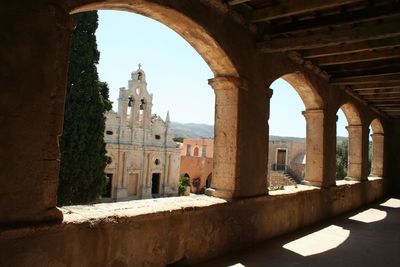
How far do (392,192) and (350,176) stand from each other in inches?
163

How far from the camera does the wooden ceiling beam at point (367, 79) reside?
6555 millimetres

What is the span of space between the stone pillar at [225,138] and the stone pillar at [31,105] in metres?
2.33

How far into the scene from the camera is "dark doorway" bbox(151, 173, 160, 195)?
2658 centimetres

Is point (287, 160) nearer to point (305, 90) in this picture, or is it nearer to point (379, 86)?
point (379, 86)

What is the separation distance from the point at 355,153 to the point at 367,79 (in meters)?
3.43

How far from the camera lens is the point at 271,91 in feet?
17.1

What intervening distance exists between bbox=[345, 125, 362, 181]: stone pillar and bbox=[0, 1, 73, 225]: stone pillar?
885 centimetres

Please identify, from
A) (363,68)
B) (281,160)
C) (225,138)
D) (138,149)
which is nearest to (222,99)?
(225,138)

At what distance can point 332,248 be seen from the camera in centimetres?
474

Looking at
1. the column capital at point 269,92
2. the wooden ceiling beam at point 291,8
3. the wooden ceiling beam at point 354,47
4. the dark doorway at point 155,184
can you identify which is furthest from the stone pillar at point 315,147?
the dark doorway at point 155,184

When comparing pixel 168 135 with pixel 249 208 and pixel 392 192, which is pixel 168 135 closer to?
pixel 392 192

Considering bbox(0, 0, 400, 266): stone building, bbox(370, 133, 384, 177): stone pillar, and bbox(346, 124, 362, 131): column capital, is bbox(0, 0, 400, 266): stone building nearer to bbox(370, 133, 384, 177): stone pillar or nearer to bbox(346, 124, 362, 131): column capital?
bbox(346, 124, 362, 131): column capital

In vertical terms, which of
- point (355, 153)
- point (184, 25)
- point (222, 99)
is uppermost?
point (184, 25)

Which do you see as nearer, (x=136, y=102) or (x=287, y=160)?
(x=136, y=102)
